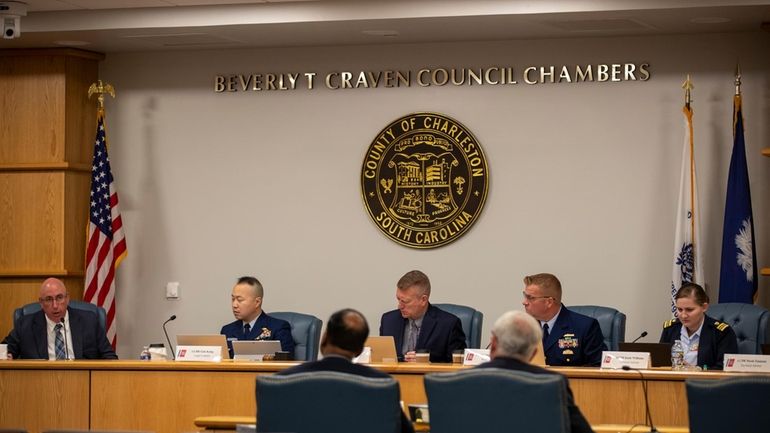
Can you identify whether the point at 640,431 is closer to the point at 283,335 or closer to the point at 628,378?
the point at 628,378

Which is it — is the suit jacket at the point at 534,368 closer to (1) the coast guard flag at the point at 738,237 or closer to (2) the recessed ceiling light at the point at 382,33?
(1) the coast guard flag at the point at 738,237

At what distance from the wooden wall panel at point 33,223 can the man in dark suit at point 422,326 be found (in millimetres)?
2946

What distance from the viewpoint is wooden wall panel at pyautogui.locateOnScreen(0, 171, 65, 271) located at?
924cm

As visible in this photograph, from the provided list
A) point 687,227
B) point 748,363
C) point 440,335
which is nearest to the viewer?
point 748,363

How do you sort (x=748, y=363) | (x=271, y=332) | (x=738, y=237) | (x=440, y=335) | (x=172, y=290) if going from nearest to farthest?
1. (x=748, y=363)
2. (x=440, y=335)
3. (x=271, y=332)
4. (x=738, y=237)
5. (x=172, y=290)

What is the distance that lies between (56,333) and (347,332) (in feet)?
12.0

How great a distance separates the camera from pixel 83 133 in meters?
9.45

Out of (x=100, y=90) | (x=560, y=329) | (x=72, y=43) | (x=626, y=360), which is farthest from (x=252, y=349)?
(x=72, y=43)

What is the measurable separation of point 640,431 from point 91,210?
532cm

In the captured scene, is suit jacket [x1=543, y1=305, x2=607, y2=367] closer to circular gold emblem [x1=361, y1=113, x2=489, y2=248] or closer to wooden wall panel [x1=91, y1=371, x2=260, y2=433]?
wooden wall panel [x1=91, y1=371, x2=260, y2=433]

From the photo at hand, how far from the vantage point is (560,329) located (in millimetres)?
7105

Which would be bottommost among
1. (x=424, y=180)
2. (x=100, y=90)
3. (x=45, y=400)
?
(x=45, y=400)

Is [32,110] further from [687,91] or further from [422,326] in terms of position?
[687,91]

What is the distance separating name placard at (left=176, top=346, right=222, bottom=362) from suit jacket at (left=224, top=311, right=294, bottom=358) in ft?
2.63
